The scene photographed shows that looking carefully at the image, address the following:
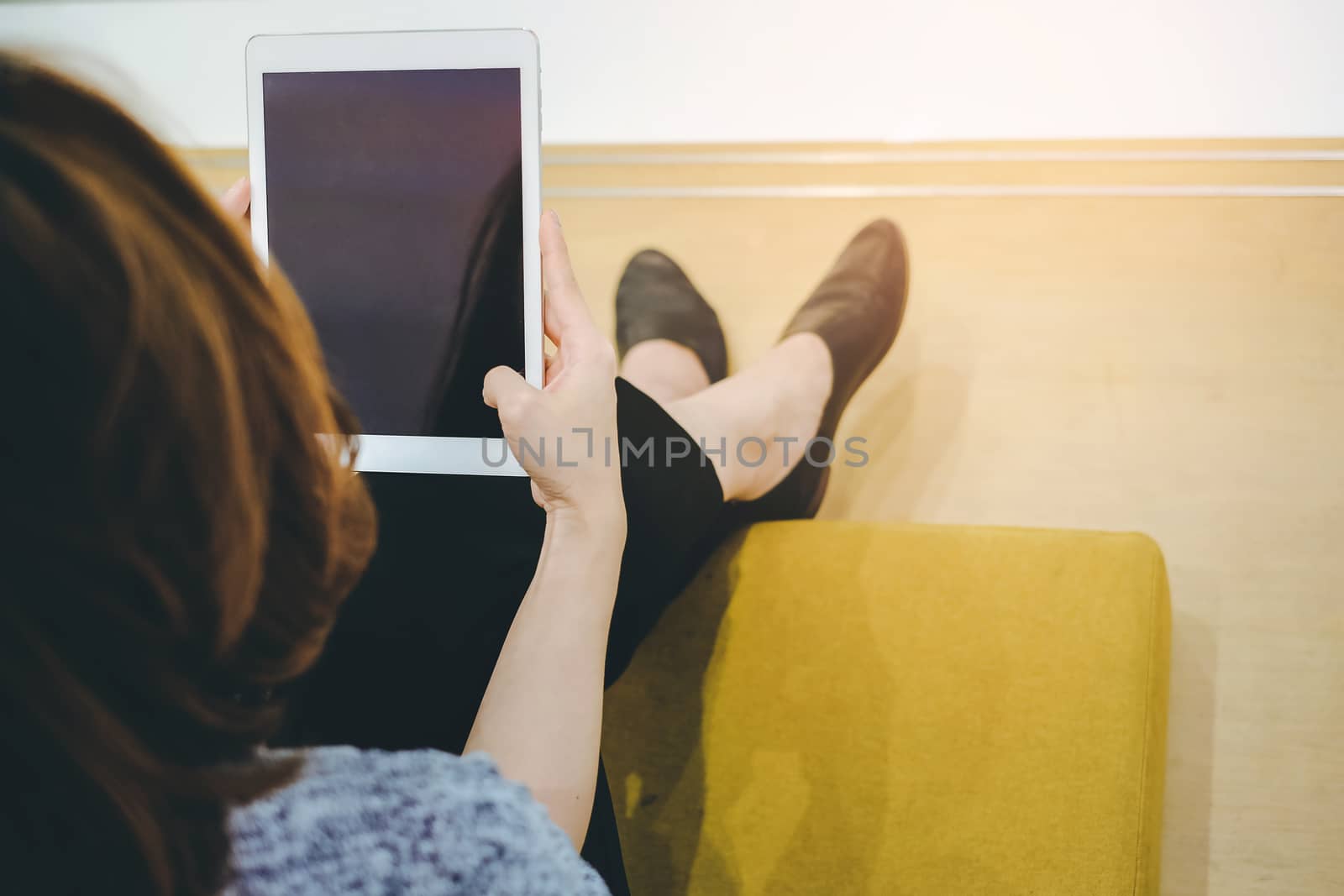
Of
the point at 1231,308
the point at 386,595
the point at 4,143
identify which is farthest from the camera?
the point at 1231,308

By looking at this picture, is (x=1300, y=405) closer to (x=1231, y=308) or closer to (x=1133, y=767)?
(x=1231, y=308)

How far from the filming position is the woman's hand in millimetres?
490

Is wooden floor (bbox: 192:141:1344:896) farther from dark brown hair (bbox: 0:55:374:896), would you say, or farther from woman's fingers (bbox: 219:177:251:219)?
dark brown hair (bbox: 0:55:374:896)

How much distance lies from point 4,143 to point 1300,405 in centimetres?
108

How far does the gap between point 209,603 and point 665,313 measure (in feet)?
2.47

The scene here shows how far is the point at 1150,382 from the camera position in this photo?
95cm

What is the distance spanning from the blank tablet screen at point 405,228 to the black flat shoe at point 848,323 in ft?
1.09

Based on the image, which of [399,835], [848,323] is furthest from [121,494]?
[848,323]

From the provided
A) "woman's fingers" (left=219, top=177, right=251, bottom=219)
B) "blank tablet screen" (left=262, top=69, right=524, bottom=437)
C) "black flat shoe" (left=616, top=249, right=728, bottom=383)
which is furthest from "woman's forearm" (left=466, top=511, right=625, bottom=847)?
"black flat shoe" (left=616, top=249, right=728, bottom=383)

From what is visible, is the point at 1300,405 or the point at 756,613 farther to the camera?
the point at 1300,405

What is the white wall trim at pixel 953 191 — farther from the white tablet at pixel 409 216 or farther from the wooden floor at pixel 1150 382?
the white tablet at pixel 409 216

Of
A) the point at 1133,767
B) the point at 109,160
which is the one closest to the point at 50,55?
the point at 109,160

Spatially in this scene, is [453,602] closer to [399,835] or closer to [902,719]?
[399,835]

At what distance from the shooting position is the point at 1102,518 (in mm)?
913
